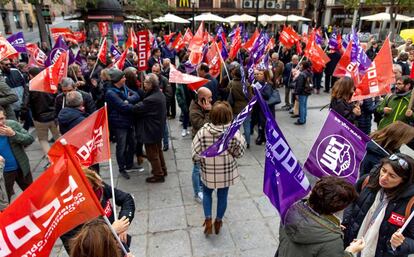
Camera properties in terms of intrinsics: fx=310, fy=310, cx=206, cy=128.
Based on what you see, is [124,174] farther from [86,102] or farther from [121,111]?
[86,102]

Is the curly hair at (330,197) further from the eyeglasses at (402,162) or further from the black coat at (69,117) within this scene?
the black coat at (69,117)

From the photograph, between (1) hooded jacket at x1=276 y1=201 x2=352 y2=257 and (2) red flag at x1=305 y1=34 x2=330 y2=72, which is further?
(2) red flag at x1=305 y1=34 x2=330 y2=72

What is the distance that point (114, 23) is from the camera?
18.8 meters

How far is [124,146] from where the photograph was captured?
18.1 ft

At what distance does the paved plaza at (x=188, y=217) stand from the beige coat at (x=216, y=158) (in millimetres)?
821

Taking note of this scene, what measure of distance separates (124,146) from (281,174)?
369 cm

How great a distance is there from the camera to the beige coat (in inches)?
146

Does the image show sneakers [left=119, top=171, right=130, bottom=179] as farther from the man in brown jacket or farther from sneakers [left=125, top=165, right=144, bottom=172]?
the man in brown jacket

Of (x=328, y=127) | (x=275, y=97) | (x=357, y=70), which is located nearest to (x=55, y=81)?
(x=275, y=97)

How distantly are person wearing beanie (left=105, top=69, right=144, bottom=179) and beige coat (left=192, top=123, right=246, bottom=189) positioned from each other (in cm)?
179

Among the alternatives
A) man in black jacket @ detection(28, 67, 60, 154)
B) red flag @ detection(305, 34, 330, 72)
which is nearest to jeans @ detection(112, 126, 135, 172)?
man in black jacket @ detection(28, 67, 60, 154)

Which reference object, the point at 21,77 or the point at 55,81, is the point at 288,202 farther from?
the point at 21,77

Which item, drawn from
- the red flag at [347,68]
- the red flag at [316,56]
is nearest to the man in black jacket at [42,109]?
the red flag at [347,68]

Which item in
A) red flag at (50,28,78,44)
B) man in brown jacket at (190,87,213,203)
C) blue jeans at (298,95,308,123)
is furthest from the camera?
red flag at (50,28,78,44)
